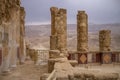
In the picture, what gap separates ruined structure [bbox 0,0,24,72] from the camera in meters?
14.0

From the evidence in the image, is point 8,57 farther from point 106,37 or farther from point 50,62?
point 106,37

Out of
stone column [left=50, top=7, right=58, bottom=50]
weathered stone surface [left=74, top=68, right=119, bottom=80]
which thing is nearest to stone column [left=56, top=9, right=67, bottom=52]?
stone column [left=50, top=7, right=58, bottom=50]

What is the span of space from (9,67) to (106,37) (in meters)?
11.1

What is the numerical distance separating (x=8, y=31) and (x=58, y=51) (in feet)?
11.1

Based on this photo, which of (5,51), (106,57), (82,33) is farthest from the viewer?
(82,33)

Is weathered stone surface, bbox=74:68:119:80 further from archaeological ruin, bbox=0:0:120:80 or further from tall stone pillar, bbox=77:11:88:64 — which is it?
tall stone pillar, bbox=77:11:88:64

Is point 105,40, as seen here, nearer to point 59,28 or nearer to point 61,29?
point 61,29

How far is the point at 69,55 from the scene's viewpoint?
21.9 meters

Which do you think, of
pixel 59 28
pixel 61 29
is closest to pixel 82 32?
pixel 61 29

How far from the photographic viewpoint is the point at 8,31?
50.9 ft

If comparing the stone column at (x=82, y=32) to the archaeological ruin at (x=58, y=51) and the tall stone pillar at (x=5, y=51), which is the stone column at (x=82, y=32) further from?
the tall stone pillar at (x=5, y=51)

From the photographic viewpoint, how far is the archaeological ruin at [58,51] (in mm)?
7699

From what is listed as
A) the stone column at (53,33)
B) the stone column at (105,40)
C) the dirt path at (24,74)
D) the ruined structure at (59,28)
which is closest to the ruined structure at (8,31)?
the dirt path at (24,74)

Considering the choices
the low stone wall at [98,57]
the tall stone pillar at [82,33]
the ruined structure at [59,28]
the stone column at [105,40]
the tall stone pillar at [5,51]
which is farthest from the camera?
the stone column at [105,40]
